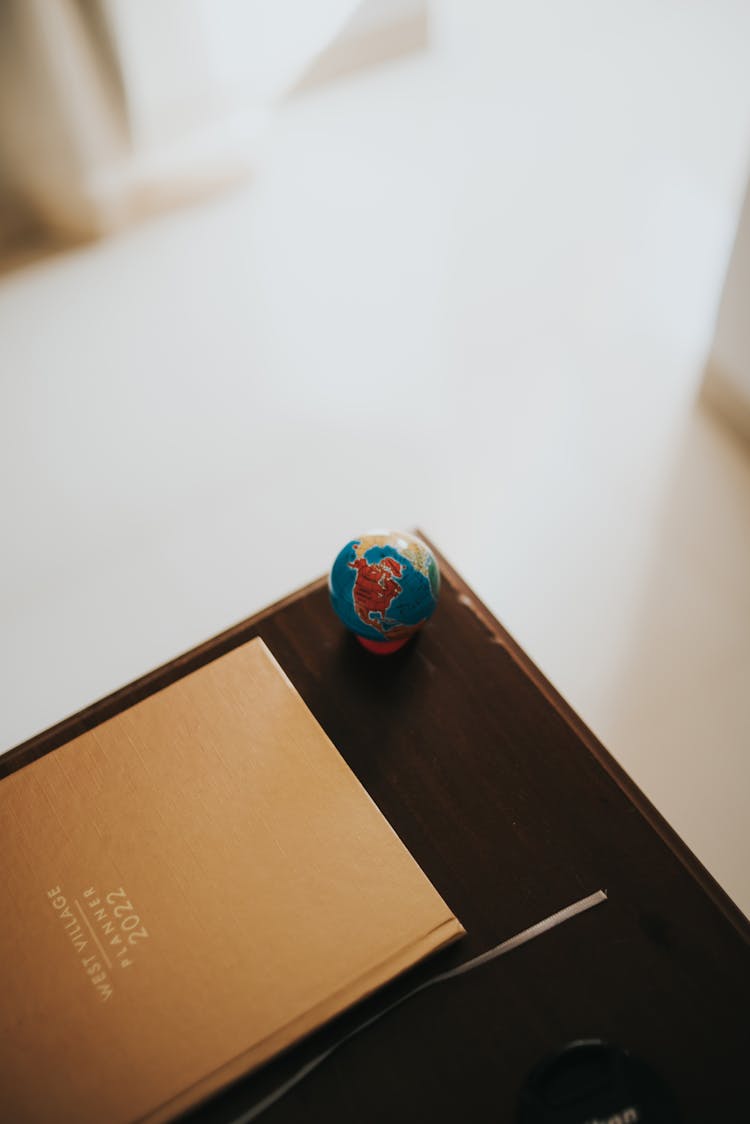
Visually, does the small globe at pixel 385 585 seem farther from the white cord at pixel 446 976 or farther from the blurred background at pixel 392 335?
the blurred background at pixel 392 335

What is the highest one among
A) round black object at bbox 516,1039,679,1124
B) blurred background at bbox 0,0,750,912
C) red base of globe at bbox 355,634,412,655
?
blurred background at bbox 0,0,750,912

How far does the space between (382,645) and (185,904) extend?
0.31 metres

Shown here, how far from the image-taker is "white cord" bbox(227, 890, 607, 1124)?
75 centimetres

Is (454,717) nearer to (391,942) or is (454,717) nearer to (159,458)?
(391,942)

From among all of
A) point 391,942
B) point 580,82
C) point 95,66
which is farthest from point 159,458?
point 580,82

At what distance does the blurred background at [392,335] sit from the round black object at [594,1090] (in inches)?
25.3

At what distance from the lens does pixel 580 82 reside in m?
2.50

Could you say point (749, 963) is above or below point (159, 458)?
below

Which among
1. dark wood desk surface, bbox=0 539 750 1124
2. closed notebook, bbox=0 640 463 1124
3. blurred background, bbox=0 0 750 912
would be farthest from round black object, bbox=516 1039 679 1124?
blurred background, bbox=0 0 750 912

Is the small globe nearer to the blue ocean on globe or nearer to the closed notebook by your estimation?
Result: the blue ocean on globe

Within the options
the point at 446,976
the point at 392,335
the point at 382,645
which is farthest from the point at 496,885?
the point at 392,335

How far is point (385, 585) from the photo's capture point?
0.88m

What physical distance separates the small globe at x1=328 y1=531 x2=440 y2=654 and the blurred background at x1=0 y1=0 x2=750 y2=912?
0.67 m

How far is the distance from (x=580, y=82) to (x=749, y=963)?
2.38 meters
